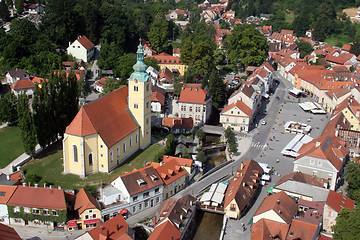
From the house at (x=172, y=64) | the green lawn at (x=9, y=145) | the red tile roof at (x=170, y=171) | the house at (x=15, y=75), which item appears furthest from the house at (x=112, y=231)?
the house at (x=172, y=64)

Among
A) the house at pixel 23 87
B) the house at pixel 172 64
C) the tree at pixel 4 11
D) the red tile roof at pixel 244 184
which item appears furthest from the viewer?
the tree at pixel 4 11

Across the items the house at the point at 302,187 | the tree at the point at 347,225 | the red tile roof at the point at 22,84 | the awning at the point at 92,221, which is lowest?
the awning at the point at 92,221

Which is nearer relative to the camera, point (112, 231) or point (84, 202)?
point (112, 231)

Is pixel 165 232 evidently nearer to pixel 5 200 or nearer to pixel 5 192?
pixel 5 200

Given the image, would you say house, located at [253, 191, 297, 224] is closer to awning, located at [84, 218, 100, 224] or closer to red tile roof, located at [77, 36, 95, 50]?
awning, located at [84, 218, 100, 224]

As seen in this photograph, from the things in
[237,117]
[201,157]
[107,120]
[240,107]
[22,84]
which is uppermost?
[107,120]

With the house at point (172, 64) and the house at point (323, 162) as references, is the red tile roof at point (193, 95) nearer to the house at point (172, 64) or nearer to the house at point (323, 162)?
the house at point (323, 162)

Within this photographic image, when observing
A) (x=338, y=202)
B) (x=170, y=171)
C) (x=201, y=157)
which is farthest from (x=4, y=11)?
(x=338, y=202)
